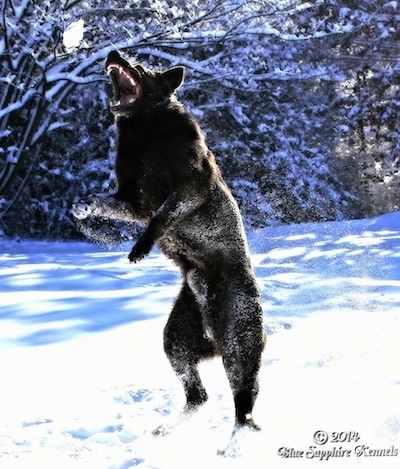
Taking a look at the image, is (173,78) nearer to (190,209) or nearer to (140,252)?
(190,209)

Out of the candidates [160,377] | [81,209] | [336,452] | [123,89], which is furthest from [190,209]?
[160,377]

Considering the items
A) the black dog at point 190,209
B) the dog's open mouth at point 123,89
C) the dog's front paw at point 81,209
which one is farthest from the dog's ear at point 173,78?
the dog's front paw at point 81,209

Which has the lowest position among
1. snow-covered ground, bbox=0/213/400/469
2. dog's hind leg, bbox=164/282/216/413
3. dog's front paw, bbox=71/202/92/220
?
snow-covered ground, bbox=0/213/400/469

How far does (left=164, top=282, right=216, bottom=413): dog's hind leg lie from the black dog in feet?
0.07

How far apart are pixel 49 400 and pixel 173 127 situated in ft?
4.71

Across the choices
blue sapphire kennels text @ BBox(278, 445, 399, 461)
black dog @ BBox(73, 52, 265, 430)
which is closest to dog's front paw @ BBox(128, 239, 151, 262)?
black dog @ BBox(73, 52, 265, 430)

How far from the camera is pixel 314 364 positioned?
14.5 feet

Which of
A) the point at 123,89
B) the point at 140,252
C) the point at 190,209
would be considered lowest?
the point at 140,252

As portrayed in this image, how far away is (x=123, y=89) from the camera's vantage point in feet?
9.66

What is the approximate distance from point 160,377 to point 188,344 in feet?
3.24

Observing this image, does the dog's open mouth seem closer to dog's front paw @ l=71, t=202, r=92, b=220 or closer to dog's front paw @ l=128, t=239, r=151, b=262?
dog's front paw @ l=71, t=202, r=92, b=220

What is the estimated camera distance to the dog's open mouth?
291 centimetres

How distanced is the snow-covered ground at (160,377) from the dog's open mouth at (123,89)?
1.31m

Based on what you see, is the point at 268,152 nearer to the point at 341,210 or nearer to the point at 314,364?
the point at 341,210
